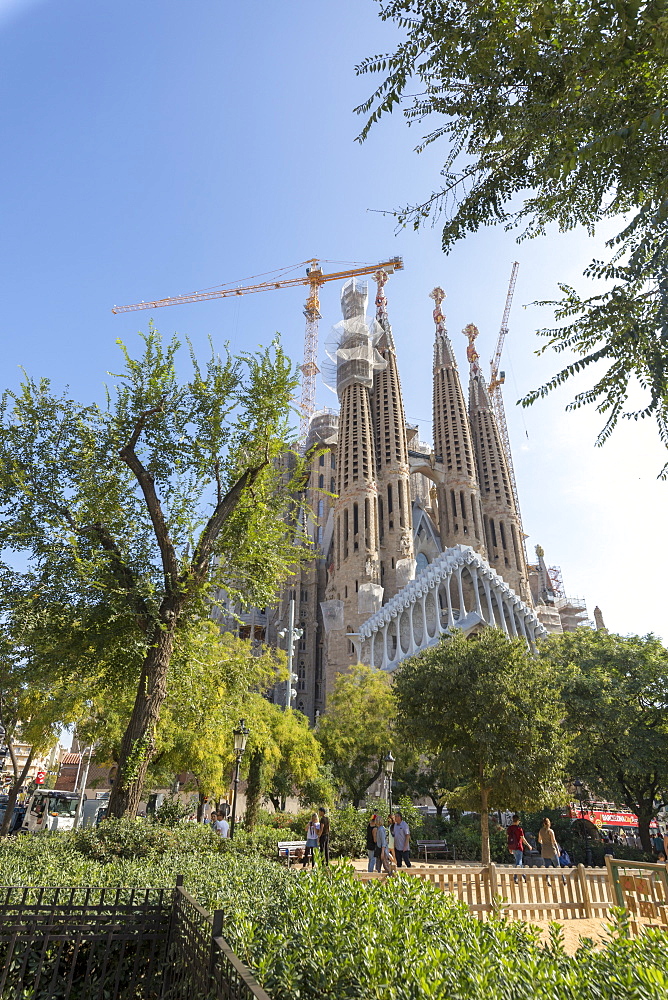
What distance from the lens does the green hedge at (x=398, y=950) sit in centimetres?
249

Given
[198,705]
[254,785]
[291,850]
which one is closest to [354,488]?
[254,785]

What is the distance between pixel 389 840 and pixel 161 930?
9.58 m

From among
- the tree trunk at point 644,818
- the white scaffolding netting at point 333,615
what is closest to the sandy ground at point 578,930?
the tree trunk at point 644,818

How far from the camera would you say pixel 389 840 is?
1248cm

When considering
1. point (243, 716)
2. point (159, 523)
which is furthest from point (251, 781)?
point (159, 523)

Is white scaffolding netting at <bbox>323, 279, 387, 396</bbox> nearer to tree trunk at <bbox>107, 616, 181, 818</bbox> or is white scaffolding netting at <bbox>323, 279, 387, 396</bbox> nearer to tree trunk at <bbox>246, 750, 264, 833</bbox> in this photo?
tree trunk at <bbox>246, 750, 264, 833</bbox>

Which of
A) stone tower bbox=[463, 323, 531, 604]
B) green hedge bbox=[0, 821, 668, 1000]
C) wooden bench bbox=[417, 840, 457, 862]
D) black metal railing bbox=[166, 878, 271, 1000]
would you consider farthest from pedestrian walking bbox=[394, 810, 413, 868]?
stone tower bbox=[463, 323, 531, 604]

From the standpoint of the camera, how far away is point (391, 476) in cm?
5984

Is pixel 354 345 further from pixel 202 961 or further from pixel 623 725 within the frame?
pixel 202 961

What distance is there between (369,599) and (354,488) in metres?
11.0

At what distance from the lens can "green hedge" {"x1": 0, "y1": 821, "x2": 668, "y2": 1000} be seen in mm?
2491

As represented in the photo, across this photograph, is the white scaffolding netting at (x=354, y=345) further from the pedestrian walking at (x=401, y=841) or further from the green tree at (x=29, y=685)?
the pedestrian walking at (x=401, y=841)

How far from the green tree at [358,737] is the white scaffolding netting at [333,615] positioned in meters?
22.8

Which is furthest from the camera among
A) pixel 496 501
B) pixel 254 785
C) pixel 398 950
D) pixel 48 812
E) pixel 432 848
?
pixel 496 501
